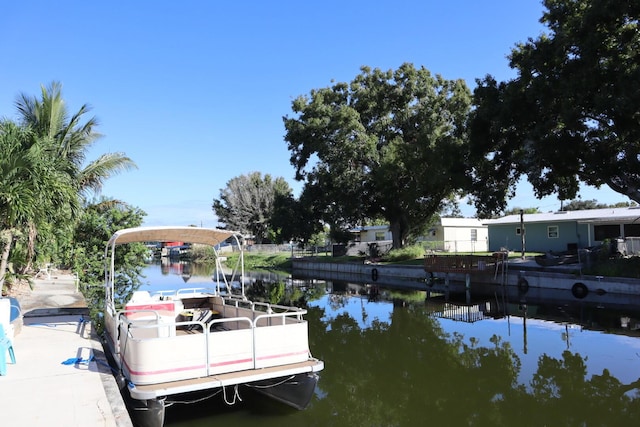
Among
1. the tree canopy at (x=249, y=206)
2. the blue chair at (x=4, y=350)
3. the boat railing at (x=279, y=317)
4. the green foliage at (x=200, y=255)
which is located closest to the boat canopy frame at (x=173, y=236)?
the boat railing at (x=279, y=317)

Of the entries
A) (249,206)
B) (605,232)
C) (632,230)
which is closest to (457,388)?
(632,230)

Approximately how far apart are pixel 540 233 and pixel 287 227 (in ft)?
70.2

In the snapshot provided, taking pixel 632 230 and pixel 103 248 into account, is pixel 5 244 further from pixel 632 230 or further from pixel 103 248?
pixel 632 230

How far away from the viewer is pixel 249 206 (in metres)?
75.8

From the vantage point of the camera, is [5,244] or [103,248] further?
[103,248]

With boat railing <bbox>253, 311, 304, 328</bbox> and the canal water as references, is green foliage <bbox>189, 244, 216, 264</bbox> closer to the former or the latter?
the canal water

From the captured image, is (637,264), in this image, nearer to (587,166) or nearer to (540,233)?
(587,166)

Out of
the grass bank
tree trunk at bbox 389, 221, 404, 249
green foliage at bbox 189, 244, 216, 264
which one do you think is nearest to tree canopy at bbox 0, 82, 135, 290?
the grass bank

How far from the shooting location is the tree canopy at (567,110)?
19031mm

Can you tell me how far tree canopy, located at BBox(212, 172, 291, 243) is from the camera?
248 ft

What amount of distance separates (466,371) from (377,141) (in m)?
27.8

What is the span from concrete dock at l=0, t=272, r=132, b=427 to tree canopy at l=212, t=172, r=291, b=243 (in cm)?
6328

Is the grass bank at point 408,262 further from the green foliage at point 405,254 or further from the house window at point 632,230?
the house window at point 632,230

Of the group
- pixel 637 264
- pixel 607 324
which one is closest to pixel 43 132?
pixel 607 324
